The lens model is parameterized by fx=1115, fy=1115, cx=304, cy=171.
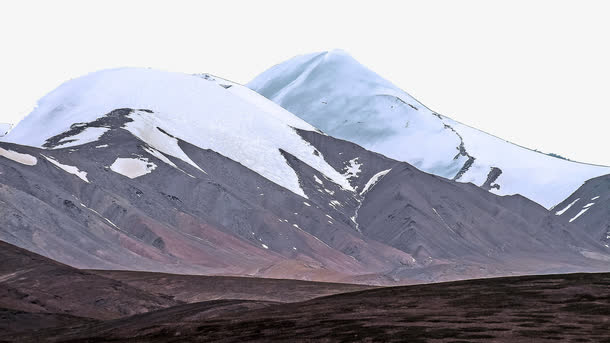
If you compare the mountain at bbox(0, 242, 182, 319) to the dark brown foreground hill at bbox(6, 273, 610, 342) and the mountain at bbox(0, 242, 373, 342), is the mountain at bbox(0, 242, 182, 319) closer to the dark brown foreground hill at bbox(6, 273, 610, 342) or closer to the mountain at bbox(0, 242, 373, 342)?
the mountain at bbox(0, 242, 373, 342)

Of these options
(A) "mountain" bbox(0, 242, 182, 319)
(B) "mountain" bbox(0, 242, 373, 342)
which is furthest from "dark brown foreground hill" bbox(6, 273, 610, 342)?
(A) "mountain" bbox(0, 242, 182, 319)

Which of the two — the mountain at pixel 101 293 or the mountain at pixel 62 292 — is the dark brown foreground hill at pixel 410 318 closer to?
the mountain at pixel 101 293

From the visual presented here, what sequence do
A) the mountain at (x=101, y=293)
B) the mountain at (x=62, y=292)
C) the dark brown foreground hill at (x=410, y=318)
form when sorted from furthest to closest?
1. the mountain at (x=62, y=292)
2. the mountain at (x=101, y=293)
3. the dark brown foreground hill at (x=410, y=318)

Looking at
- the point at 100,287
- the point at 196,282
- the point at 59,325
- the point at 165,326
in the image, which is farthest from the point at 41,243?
the point at 165,326

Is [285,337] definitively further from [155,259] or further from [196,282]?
[155,259]

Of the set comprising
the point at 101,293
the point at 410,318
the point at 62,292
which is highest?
the point at 410,318

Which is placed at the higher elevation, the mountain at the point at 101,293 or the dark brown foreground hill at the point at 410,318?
the dark brown foreground hill at the point at 410,318

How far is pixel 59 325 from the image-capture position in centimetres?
9144

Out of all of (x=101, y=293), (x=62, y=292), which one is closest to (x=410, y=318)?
(x=101, y=293)

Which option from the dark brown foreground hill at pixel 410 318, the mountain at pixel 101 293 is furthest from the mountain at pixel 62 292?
the dark brown foreground hill at pixel 410 318

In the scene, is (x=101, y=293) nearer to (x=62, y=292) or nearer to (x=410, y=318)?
(x=62, y=292)

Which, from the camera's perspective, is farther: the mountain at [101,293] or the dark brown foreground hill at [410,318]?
the mountain at [101,293]

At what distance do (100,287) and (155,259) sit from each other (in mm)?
83695

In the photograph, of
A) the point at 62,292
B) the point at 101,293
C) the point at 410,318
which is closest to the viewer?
the point at 410,318
